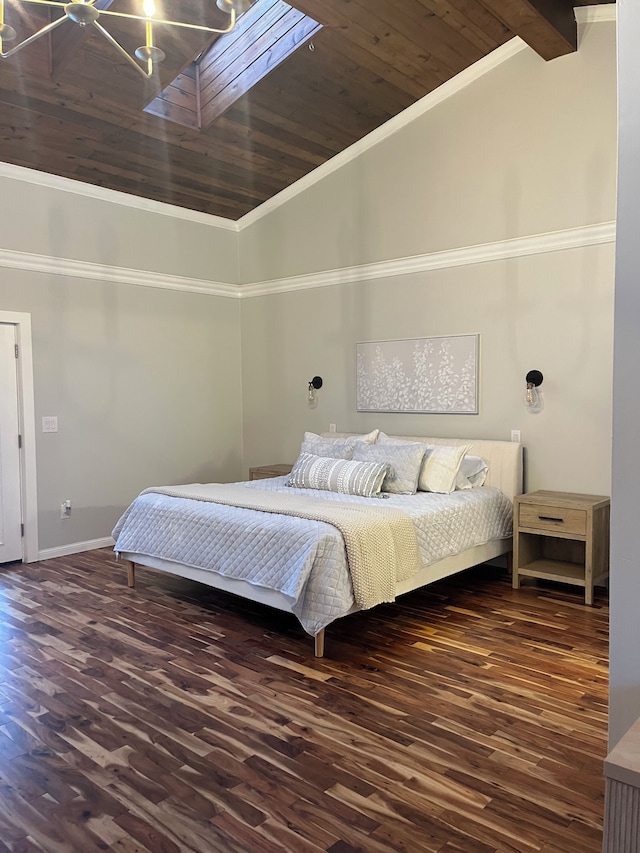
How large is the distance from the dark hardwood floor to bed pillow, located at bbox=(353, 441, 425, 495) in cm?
80

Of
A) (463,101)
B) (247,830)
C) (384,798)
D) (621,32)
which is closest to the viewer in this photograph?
(621,32)

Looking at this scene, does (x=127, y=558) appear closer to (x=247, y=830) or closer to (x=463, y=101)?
(x=247, y=830)

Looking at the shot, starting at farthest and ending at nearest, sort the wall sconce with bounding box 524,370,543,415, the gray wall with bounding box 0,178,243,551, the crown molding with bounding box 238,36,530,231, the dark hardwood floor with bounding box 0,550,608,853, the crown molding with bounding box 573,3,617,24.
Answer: the gray wall with bounding box 0,178,243,551
the crown molding with bounding box 238,36,530,231
the wall sconce with bounding box 524,370,543,415
the crown molding with bounding box 573,3,617,24
the dark hardwood floor with bounding box 0,550,608,853

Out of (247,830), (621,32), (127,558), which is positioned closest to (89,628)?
(127,558)

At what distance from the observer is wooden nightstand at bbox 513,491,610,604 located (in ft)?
13.4

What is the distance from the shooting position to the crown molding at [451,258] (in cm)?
444

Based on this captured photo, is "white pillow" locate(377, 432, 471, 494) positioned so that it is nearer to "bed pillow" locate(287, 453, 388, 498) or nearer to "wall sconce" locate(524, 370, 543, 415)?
"bed pillow" locate(287, 453, 388, 498)

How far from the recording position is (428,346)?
206 inches

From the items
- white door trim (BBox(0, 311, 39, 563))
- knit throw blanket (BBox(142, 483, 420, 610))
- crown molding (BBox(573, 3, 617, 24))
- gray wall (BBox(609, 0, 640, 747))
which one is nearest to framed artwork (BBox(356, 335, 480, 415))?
knit throw blanket (BBox(142, 483, 420, 610))

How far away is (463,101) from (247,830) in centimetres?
488

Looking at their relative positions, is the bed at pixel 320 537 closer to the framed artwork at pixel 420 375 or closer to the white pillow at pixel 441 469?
the white pillow at pixel 441 469

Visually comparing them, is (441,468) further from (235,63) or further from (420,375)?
(235,63)

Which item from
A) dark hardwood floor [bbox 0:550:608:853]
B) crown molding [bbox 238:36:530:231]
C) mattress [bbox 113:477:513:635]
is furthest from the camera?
crown molding [bbox 238:36:530:231]

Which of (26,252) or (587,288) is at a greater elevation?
(26,252)
